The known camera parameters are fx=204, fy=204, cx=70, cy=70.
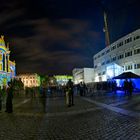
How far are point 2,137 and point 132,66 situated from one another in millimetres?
48355

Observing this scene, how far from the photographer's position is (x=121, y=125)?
7844 millimetres

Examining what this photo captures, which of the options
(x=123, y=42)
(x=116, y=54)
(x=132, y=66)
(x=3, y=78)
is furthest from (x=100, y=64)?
(x=3, y=78)

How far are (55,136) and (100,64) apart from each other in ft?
241

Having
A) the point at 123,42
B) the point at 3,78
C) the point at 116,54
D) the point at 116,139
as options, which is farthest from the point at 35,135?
the point at 3,78

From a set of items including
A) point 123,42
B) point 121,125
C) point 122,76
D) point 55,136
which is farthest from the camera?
point 123,42

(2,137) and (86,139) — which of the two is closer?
(86,139)

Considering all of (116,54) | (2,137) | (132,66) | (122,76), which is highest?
(116,54)

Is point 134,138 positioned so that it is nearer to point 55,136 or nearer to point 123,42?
point 55,136

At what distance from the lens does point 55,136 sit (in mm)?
6562

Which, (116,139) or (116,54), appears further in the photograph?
(116,54)

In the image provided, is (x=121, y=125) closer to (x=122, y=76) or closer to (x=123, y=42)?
(x=122, y=76)

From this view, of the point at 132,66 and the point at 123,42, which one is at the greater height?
the point at 123,42

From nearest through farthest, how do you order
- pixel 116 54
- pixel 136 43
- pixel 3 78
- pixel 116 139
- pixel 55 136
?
pixel 116 139 → pixel 55 136 → pixel 136 43 → pixel 116 54 → pixel 3 78

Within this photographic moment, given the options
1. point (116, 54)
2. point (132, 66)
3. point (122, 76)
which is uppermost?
point (116, 54)
